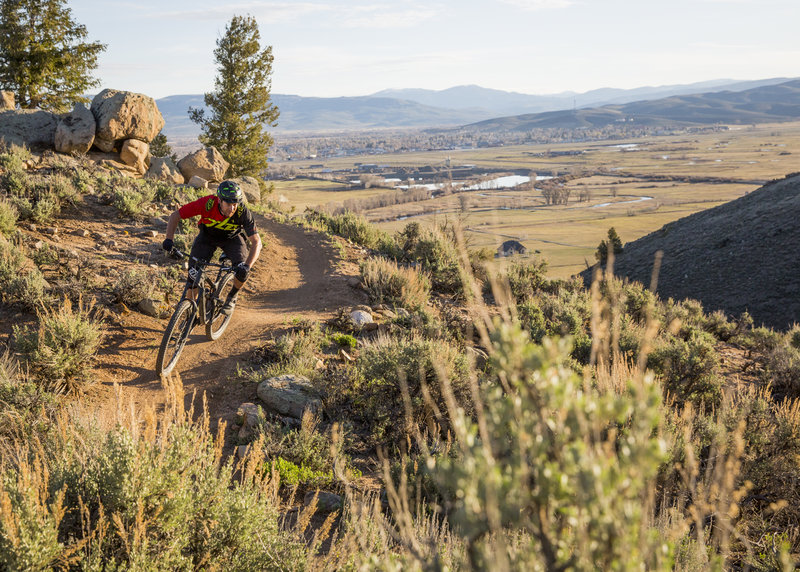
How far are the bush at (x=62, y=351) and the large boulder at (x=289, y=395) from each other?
6.84ft

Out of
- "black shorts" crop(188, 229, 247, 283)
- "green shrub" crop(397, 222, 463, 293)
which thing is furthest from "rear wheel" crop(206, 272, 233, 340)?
"green shrub" crop(397, 222, 463, 293)

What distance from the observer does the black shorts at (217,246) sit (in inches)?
A: 269

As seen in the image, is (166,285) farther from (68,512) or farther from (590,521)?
(590,521)

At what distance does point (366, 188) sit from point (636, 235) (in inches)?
2181

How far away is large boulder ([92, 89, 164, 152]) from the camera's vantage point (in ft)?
55.9

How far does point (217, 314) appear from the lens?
7.53m

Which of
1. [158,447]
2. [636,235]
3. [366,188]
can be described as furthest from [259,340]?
[366,188]

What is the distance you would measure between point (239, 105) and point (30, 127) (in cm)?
1280

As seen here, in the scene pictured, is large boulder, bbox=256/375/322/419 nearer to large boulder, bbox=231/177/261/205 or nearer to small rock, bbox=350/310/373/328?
small rock, bbox=350/310/373/328

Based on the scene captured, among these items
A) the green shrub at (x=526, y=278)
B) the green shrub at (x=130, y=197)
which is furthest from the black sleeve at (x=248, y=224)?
the green shrub at (x=526, y=278)

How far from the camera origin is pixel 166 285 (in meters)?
8.87

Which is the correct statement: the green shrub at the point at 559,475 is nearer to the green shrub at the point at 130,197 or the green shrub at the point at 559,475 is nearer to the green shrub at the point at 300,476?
the green shrub at the point at 300,476

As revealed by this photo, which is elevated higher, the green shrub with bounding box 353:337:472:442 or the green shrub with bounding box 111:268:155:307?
the green shrub with bounding box 111:268:155:307

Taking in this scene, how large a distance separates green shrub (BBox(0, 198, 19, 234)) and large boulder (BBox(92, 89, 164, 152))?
8995mm
